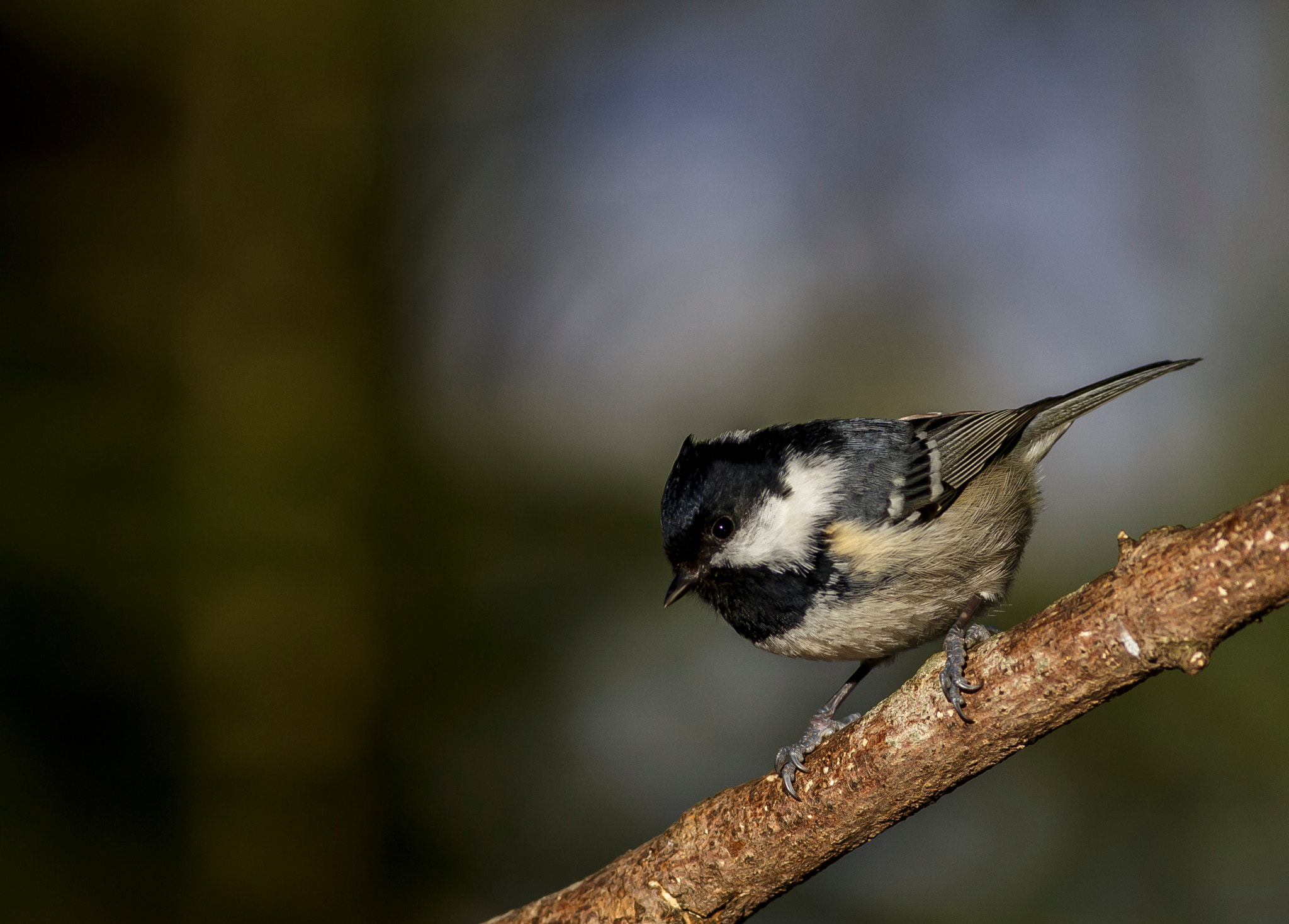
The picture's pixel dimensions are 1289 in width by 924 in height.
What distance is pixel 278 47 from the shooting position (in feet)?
10.2

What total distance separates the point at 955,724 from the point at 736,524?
464 millimetres

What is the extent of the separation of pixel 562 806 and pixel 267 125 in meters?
2.64

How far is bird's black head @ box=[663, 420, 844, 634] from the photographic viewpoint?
1.35 metres

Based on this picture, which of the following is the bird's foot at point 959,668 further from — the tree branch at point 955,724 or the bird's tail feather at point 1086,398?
the bird's tail feather at point 1086,398

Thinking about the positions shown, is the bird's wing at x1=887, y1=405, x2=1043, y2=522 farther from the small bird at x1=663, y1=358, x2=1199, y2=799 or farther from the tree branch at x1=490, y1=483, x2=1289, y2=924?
the tree branch at x1=490, y1=483, x2=1289, y2=924

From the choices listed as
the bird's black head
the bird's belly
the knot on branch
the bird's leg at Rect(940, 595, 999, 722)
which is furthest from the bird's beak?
the knot on branch

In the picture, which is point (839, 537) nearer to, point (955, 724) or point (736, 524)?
point (736, 524)

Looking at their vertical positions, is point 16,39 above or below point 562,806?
above

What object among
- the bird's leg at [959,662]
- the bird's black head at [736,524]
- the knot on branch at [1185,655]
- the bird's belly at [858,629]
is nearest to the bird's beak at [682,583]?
the bird's black head at [736,524]

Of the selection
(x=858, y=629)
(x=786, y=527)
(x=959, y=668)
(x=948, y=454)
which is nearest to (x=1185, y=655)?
(x=959, y=668)

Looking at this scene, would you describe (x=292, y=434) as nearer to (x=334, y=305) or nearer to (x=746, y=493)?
(x=334, y=305)

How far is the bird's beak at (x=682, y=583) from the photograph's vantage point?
1.36 m

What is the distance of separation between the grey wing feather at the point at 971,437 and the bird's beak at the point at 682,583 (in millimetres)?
333

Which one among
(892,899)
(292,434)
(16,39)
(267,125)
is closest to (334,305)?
(292,434)
